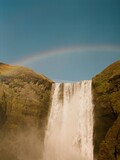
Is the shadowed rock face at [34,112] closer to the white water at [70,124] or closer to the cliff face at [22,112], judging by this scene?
the cliff face at [22,112]

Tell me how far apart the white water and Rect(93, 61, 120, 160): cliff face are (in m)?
1.46

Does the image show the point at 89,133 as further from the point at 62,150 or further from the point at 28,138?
the point at 28,138

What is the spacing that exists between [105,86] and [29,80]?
15774 millimetres

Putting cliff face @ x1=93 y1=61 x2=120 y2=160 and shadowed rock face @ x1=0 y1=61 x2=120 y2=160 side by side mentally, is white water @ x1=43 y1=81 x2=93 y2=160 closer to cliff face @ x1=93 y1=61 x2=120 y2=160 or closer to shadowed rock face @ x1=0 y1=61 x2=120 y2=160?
shadowed rock face @ x1=0 y1=61 x2=120 y2=160

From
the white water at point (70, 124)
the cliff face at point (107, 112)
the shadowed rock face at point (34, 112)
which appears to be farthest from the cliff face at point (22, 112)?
the cliff face at point (107, 112)

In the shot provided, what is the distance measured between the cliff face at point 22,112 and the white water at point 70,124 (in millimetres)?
1711

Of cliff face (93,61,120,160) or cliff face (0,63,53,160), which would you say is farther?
cliff face (0,63,53,160)

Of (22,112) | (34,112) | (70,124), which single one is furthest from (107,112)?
(22,112)

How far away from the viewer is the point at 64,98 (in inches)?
2183

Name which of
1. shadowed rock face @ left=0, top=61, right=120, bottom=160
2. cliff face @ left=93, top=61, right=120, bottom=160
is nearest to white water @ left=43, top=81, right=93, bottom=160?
shadowed rock face @ left=0, top=61, right=120, bottom=160

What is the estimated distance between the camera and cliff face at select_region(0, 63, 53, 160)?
50.5 m

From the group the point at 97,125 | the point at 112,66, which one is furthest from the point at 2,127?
the point at 112,66

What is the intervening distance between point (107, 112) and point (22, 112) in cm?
1622

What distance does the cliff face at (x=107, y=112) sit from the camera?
4372 centimetres
